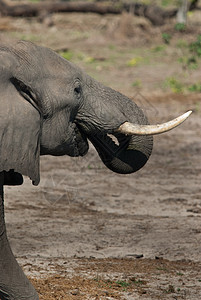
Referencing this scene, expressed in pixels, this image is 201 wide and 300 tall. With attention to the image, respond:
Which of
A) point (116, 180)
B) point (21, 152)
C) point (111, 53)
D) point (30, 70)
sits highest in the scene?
point (30, 70)

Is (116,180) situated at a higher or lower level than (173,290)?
lower

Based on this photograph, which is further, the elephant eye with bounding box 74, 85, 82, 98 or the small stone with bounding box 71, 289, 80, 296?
the small stone with bounding box 71, 289, 80, 296

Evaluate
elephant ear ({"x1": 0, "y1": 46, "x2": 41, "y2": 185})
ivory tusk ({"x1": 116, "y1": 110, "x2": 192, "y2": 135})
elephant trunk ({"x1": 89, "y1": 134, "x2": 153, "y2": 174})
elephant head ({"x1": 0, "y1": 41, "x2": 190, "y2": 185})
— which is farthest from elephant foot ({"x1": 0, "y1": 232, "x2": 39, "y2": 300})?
ivory tusk ({"x1": 116, "y1": 110, "x2": 192, "y2": 135})

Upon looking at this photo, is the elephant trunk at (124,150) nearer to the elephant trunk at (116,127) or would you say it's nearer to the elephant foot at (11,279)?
the elephant trunk at (116,127)

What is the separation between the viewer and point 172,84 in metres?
12.8

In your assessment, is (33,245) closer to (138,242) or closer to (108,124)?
(138,242)

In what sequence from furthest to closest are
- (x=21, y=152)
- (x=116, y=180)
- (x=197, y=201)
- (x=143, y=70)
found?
(x=143, y=70), (x=116, y=180), (x=197, y=201), (x=21, y=152)

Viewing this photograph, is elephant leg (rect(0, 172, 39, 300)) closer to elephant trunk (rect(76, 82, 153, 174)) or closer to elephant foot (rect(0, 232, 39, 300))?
elephant foot (rect(0, 232, 39, 300))

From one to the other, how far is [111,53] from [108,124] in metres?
11.7

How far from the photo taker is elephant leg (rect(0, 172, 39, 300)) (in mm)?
4027

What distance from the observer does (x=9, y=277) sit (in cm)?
407

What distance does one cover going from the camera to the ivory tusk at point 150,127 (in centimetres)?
399

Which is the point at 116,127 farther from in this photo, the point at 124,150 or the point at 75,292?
the point at 75,292

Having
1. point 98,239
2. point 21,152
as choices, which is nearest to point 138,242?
point 98,239
